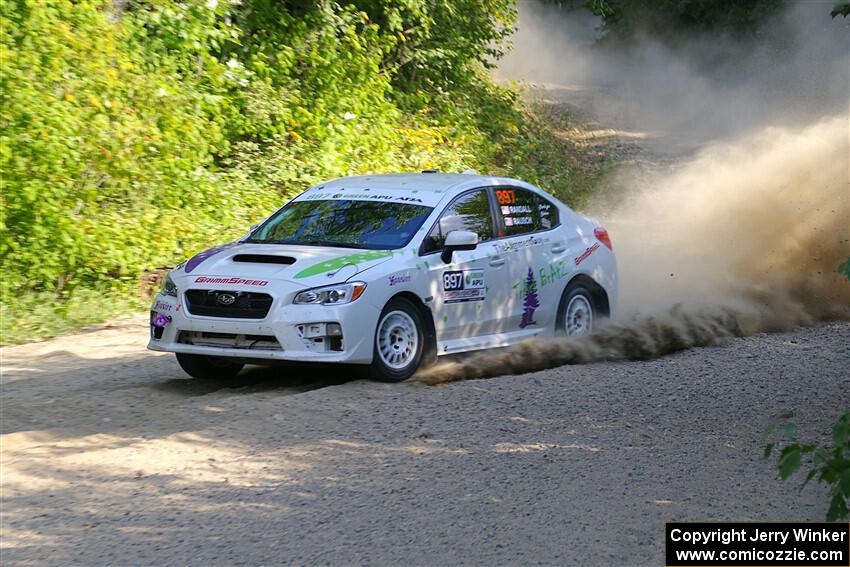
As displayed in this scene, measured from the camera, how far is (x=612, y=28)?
43344 mm

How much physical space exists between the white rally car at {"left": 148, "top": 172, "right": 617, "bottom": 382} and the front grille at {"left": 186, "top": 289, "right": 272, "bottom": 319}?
11mm

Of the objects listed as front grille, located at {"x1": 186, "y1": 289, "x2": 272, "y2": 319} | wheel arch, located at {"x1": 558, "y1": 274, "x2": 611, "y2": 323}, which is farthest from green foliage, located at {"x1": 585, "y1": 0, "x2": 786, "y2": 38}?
front grille, located at {"x1": 186, "y1": 289, "x2": 272, "y2": 319}

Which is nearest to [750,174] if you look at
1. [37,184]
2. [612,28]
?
[37,184]

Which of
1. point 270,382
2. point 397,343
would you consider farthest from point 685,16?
point 270,382

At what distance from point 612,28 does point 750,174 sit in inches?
941

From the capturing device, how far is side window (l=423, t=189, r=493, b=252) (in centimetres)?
989

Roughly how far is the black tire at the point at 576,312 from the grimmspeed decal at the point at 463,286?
1.18 metres

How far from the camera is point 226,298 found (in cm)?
900

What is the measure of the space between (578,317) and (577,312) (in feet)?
0.18

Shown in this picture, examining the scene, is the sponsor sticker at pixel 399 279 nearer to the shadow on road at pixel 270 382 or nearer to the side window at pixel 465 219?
the side window at pixel 465 219

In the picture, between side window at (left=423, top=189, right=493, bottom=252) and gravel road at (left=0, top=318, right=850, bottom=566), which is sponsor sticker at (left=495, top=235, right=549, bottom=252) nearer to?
side window at (left=423, top=189, right=493, bottom=252)

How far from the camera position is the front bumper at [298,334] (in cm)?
872

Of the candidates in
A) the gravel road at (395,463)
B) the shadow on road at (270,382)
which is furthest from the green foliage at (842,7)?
the shadow on road at (270,382)

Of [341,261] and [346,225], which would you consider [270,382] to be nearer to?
[341,261]
